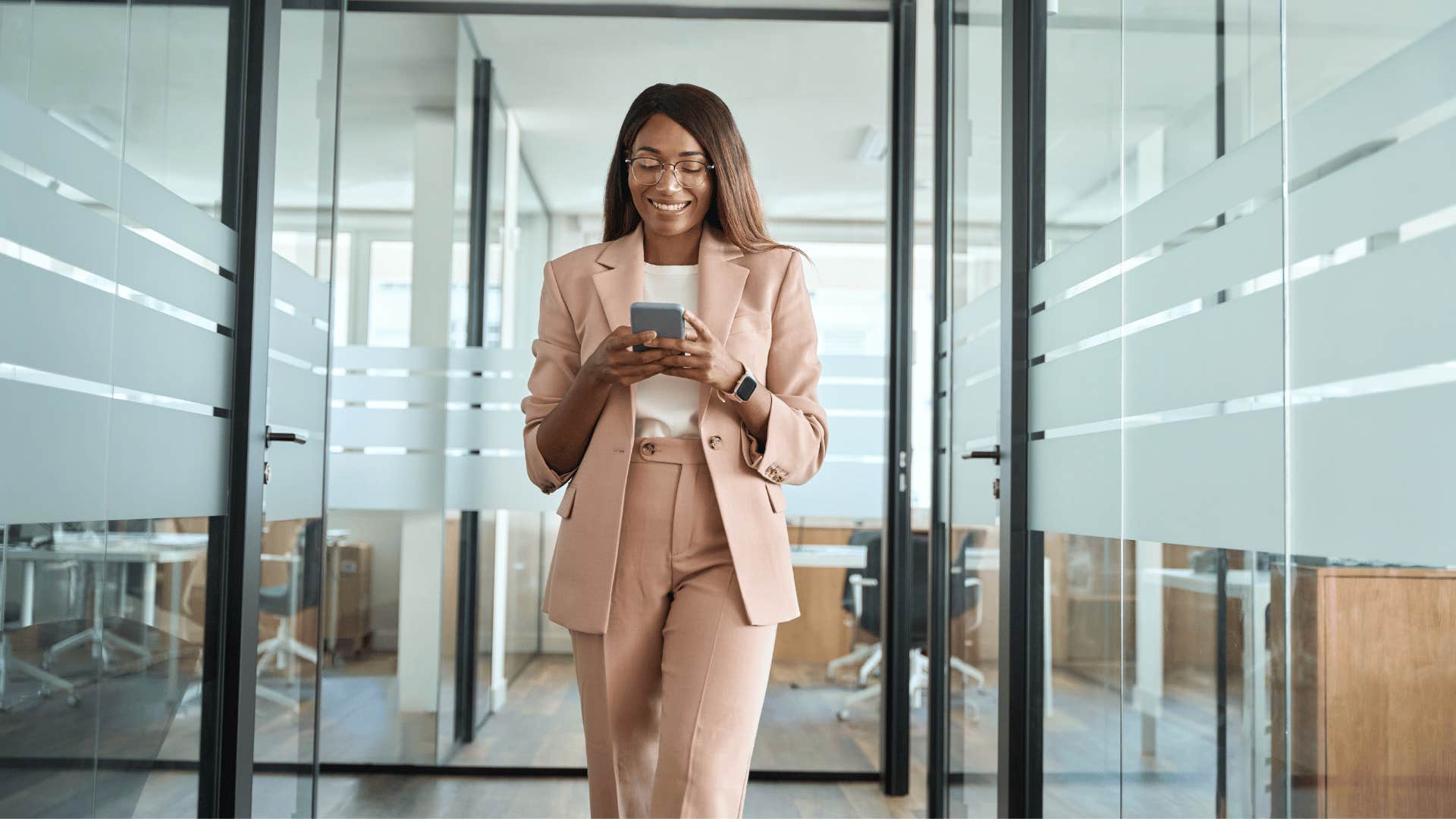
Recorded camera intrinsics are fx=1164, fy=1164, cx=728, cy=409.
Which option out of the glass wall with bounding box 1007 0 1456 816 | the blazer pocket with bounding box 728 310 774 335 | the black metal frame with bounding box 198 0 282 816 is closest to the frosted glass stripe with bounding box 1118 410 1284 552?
the glass wall with bounding box 1007 0 1456 816

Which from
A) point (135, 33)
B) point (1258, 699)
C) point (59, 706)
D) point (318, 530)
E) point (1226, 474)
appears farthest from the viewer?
point (318, 530)

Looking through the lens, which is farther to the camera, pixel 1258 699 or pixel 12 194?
pixel 12 194

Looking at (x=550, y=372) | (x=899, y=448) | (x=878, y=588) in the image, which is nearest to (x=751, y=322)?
(x=550, y=372)

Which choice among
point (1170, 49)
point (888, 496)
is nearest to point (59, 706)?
point (1170, 49)

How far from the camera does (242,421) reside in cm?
259

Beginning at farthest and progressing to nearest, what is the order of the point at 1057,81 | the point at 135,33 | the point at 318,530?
the point at 318,530 → the point at 1057,81 → the point at 135,33

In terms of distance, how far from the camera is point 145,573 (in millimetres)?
2160

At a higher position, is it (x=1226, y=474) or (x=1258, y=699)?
(x=1226, y=474)

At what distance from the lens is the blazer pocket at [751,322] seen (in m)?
1.71

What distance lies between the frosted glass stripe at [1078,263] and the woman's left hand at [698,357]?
0.94m

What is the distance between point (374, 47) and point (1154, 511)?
3.01m

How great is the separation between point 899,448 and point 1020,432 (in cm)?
124

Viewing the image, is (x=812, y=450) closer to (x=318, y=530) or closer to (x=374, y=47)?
(x=318, y=530)

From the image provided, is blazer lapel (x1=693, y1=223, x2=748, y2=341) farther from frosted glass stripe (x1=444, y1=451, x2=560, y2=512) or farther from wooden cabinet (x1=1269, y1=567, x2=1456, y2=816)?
frosted glass stripe (x1=444, y1=451, x2=560, y2=512)
